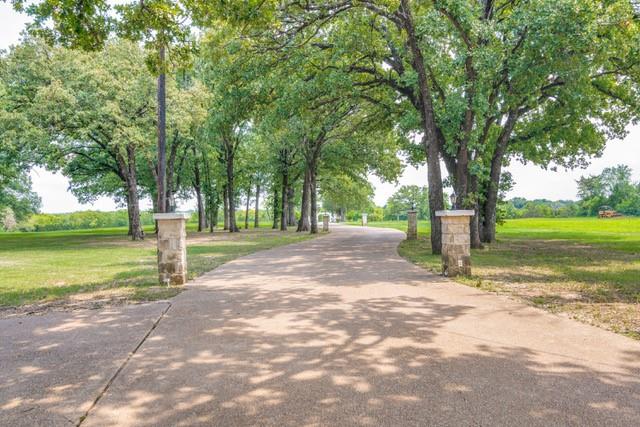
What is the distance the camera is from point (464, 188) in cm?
1366

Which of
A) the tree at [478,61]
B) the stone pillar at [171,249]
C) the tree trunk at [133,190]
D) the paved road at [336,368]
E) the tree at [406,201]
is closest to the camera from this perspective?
the paved road at [336,368]

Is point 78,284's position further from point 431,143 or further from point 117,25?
point 431,143

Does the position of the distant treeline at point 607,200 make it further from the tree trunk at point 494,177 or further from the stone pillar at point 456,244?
the stone pillar at point 456,244

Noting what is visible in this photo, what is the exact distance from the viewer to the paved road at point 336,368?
2.74 metres

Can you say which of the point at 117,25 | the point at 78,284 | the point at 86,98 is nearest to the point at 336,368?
the point at 78,284

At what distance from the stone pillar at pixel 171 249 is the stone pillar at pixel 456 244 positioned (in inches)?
209

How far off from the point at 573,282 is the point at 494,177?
10.7 m

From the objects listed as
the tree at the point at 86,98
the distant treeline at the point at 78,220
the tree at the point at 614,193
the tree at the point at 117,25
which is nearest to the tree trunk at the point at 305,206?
the tree at the point at 86,98

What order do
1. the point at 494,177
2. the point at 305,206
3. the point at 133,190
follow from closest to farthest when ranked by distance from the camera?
the point at 494,177 < the point at 133,190 < the point at 305,206

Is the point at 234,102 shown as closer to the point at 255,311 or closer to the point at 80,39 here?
the point at 80,39

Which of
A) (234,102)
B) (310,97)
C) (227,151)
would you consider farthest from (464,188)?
(227,151)

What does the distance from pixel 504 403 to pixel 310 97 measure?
12.9m

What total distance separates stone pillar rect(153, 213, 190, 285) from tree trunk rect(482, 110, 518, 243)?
13.8 m

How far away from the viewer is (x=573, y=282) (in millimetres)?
7699
